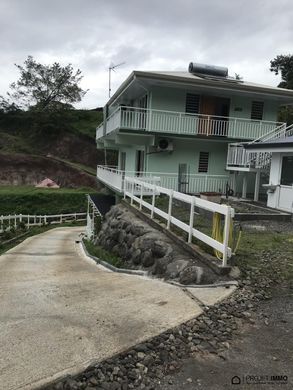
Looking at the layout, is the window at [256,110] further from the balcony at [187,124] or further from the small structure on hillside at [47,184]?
the small structure on hillside at [47,184]

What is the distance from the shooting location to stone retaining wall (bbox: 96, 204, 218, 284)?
21.6ft

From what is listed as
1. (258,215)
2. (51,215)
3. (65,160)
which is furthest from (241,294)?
(65,160)

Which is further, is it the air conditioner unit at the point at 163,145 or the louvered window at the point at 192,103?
the louvered window at the point at 192,103

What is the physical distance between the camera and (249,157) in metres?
18.0

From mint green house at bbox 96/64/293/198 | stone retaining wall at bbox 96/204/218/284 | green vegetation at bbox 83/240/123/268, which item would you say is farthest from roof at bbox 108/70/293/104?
green vegetation at bbox 83/240/123/268

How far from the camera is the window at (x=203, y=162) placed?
21.2m

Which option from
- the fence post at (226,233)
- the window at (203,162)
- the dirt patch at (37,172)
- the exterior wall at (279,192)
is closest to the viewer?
the fence post at (226,233)

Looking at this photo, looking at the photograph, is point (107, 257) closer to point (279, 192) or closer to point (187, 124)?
point (279, 192)

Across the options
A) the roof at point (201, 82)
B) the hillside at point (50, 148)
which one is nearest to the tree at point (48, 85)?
the hillside at point (50, 148)

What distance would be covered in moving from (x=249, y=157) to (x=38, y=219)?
17392 mm

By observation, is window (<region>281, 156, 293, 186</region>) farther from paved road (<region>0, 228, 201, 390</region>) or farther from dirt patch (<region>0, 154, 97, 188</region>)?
dirt patch (<region>0, 154, 97, 188</region>)

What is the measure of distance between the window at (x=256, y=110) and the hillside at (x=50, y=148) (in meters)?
22.1

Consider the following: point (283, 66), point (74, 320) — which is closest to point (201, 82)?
point (74, 320)

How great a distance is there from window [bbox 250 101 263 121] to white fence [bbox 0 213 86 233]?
16.1 meters
